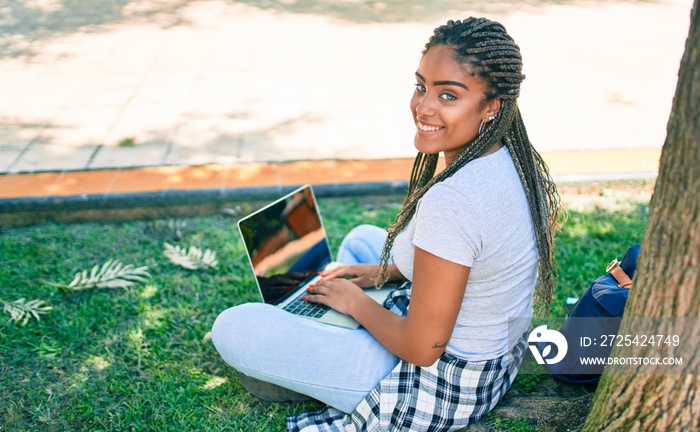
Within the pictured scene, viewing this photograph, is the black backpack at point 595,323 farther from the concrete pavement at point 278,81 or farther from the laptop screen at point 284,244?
the concrete pavement at point 278,81

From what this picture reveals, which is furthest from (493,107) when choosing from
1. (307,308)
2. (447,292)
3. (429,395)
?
(307,308)

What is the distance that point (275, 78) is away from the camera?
599 cm

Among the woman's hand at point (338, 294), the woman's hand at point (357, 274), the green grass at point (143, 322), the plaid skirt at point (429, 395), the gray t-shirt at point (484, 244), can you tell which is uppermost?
the gray t-shirt at point (484, 244)

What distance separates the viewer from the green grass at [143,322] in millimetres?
2525

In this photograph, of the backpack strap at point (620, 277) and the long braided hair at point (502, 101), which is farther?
the backpack strap at point (620, 277)

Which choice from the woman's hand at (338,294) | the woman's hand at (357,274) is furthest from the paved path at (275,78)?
the woman's hand at (338,294)

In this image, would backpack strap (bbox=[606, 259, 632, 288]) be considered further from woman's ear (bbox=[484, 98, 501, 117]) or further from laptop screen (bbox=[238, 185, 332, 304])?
laptop screen (bbox=[238, 185, 332, 304])

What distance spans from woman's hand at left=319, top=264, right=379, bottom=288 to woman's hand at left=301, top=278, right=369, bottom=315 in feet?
0.46

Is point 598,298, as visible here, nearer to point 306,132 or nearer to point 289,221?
point 289,221

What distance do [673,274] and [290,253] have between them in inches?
67.0

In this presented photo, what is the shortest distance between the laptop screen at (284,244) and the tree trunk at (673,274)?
1454 millimetres

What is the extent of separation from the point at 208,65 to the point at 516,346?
483 centimetres

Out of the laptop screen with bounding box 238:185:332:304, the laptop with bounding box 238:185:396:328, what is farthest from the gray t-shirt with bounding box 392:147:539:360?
the laptop screen with bounding box 238:185:332:304

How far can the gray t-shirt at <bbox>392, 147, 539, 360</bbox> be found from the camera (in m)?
1.79
